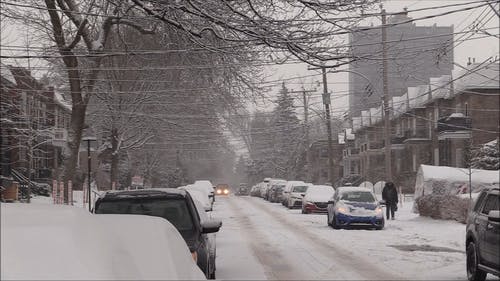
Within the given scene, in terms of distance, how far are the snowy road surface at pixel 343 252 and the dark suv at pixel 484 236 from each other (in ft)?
2.50

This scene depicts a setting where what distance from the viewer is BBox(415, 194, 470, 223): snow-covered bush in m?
23.2

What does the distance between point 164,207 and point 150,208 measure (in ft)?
0.66

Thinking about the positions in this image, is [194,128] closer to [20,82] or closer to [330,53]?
[20,82]

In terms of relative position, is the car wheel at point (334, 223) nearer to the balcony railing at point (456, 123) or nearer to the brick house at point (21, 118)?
the brick house at point (21, 118)

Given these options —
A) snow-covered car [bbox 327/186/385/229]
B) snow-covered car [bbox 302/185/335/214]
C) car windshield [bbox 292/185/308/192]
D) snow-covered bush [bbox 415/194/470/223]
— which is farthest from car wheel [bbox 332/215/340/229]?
car windshield [bbox 292/185/308/192]

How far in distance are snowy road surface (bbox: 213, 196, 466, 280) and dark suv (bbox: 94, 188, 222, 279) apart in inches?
110

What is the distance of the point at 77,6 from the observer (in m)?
19.9

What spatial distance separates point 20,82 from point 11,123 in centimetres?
267

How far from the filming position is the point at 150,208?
10031mm

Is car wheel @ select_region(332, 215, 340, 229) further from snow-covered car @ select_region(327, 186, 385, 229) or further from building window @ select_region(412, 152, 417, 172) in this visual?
building window @ select_region(412, 152, 417, 172)

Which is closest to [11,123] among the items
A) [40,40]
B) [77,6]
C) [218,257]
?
[40,40]

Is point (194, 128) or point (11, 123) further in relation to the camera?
point (194, 128)

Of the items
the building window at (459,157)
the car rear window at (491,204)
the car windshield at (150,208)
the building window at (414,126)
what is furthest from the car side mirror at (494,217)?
the building window at (414,126)

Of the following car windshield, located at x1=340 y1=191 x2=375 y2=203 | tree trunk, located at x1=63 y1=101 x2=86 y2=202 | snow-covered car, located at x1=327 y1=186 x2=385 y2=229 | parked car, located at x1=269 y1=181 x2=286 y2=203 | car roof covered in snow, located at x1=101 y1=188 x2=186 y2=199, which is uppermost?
tree trunk, located at x1=63 y1=101 x2=86 y2=202
